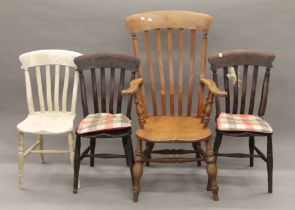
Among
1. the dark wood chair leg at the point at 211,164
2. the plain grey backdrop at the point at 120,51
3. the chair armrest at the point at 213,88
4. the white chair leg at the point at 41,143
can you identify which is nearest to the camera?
the chair armrest at the point at 213,88

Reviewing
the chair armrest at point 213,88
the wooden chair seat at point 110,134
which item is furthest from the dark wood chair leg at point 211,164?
the wooden chair seat at point 110,134

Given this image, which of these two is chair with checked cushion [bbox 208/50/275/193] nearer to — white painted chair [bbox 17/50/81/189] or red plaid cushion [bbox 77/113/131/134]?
red plaid cushion [bbox 77/113/131/134]

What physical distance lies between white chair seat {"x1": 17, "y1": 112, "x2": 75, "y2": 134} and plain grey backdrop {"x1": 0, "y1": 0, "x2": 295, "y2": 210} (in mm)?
475

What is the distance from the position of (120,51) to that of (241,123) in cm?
131

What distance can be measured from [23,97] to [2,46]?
0.50m

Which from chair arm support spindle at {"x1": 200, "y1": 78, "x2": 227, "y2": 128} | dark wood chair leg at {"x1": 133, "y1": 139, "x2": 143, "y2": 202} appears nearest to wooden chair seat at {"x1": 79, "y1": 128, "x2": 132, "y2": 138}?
dark wood chair leg at {"x1": 133, "y1": 139, "x2": 143, "y2": 202}

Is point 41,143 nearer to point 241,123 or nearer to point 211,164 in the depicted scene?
point 211,164

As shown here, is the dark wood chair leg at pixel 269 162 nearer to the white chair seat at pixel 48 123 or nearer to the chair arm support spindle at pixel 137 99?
the chair arm support spindle at pixel 137 99

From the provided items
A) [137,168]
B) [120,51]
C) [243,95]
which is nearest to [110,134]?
[137,168]

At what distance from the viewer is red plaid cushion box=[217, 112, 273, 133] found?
124 inches

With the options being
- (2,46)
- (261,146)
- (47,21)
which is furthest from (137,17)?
(261,146)

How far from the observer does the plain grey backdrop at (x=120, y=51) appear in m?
3.44

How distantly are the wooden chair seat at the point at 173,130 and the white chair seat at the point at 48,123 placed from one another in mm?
580

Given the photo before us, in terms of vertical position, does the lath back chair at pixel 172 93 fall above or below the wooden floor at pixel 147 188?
above
